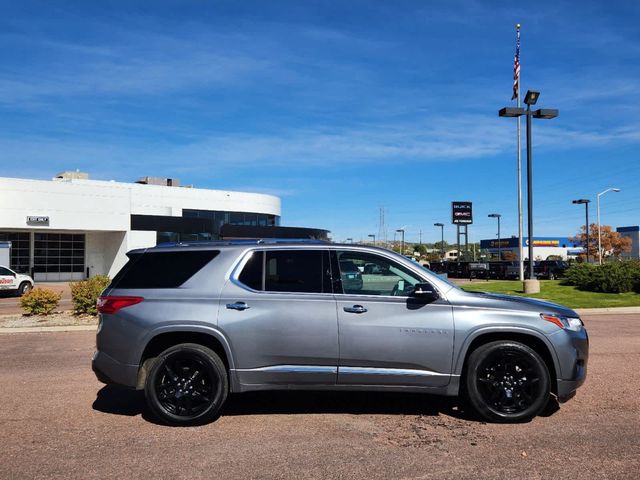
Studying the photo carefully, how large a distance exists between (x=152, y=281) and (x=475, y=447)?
3329 millimetres

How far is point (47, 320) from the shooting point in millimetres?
13391

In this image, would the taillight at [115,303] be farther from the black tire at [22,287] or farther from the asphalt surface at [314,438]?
the black tire at [22,287]

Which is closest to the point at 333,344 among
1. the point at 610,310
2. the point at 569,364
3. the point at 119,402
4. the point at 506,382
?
the point at 506,382

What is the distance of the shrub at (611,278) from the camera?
73.9ft

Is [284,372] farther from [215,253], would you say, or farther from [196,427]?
[215,253]

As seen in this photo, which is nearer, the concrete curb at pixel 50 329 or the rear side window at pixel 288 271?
the rear side window at pixel 288 271

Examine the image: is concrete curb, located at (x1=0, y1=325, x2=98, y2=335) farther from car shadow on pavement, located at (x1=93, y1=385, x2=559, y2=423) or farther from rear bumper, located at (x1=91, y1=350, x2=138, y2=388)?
rear bumper, located at (x1=91, y1=350, x2=138, y2=388)

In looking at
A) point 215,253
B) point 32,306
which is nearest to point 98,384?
point 215,253

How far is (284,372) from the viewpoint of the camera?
17.6ft

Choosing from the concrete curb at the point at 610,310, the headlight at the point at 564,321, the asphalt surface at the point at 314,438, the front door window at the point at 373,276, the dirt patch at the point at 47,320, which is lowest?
the asphalt surface at the point at 314,438

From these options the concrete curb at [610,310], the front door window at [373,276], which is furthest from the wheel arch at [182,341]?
the concrete curb at [610,310]

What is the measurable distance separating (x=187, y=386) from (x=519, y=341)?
319 centimetres

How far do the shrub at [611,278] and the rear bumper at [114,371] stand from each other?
2162 cm

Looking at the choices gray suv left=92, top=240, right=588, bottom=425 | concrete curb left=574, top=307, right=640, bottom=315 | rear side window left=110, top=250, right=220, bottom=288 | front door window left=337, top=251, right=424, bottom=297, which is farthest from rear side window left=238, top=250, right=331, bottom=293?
concrete curb left=574, top=307, right=640, bottom=315
